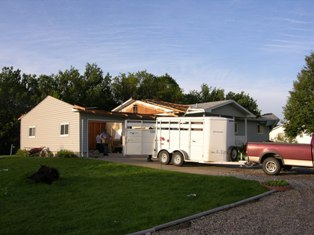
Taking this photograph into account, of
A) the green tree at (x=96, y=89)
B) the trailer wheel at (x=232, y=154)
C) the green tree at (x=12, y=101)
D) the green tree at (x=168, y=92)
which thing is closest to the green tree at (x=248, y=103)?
the green tree at (x=168, y=92)

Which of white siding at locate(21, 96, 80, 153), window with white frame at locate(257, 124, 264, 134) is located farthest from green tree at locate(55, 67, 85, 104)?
window with white frame at locate(257, 124, 264, 134)

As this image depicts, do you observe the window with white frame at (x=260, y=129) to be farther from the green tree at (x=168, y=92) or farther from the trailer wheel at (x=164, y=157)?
the trailer wheel at (x=164, y=157)

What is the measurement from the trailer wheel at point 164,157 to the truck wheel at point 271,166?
539 centimetres

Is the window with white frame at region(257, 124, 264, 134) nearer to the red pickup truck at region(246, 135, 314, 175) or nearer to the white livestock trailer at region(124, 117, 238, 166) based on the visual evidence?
the white livestock trailer at region(124, 117, 238, 166)

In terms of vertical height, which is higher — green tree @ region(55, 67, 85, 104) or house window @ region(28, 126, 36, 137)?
green tree @ region(55, 67, 85, 104)

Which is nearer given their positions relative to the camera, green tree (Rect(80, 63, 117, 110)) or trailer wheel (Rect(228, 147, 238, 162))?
trailer wheel (Rect(228, 147, 238, 162))

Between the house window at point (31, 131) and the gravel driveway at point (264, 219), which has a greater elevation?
the house window at point (31, 131)

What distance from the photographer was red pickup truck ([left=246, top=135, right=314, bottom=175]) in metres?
16.2

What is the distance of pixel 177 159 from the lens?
810 inches

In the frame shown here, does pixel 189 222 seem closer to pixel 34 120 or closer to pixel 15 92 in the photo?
pixel 34 120

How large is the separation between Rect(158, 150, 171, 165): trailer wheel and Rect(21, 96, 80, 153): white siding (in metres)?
7.05

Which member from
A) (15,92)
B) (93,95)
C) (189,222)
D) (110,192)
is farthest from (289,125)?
(15,92)

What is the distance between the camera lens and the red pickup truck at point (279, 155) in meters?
16.2

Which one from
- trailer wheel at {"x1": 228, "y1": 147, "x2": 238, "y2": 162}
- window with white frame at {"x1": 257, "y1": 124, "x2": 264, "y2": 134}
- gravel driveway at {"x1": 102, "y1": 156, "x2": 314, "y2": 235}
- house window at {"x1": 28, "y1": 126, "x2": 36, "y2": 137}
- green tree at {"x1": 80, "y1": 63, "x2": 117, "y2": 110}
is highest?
green tree at {"x1": 80, "y1": 63, "x2": 117, "y2": 110}
